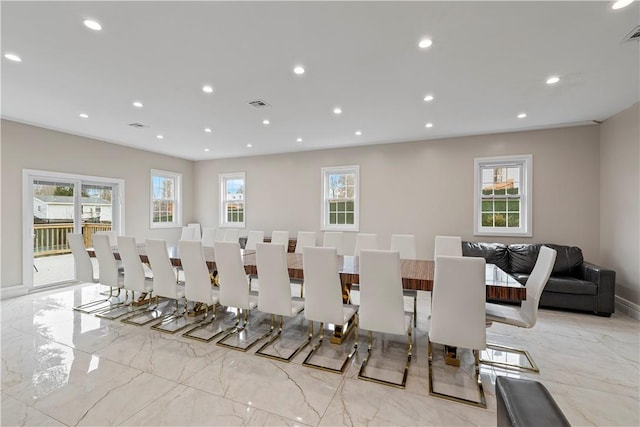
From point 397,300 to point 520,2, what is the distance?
2.25 meters

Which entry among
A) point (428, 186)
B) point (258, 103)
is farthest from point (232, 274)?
point (428, 186)

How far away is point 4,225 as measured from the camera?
13.7ft

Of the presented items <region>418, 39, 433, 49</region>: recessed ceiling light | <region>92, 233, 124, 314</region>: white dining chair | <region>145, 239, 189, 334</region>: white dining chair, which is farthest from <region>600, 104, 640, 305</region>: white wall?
<region>92, 233, 124, 314</region>: white dining chair

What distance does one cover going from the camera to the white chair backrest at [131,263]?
10.9 ft

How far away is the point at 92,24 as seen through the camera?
206 cm

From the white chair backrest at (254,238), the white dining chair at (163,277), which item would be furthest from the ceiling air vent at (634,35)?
the white chair backrest at (254,238)

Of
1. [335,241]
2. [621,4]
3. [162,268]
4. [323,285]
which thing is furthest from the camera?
[335,241]

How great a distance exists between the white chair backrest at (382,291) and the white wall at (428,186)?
2160 millimetres

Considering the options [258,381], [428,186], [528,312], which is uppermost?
[428,186]

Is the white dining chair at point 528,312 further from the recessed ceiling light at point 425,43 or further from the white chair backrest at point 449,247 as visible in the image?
the recessed ceiling light at point 425,43

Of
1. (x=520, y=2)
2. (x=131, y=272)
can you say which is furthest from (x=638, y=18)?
(x=131, y=272)

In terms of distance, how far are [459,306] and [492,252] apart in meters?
2.97

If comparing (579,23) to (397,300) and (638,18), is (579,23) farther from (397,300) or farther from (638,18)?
(397,300)

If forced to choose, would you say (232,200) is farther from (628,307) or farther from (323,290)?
(628,307)
